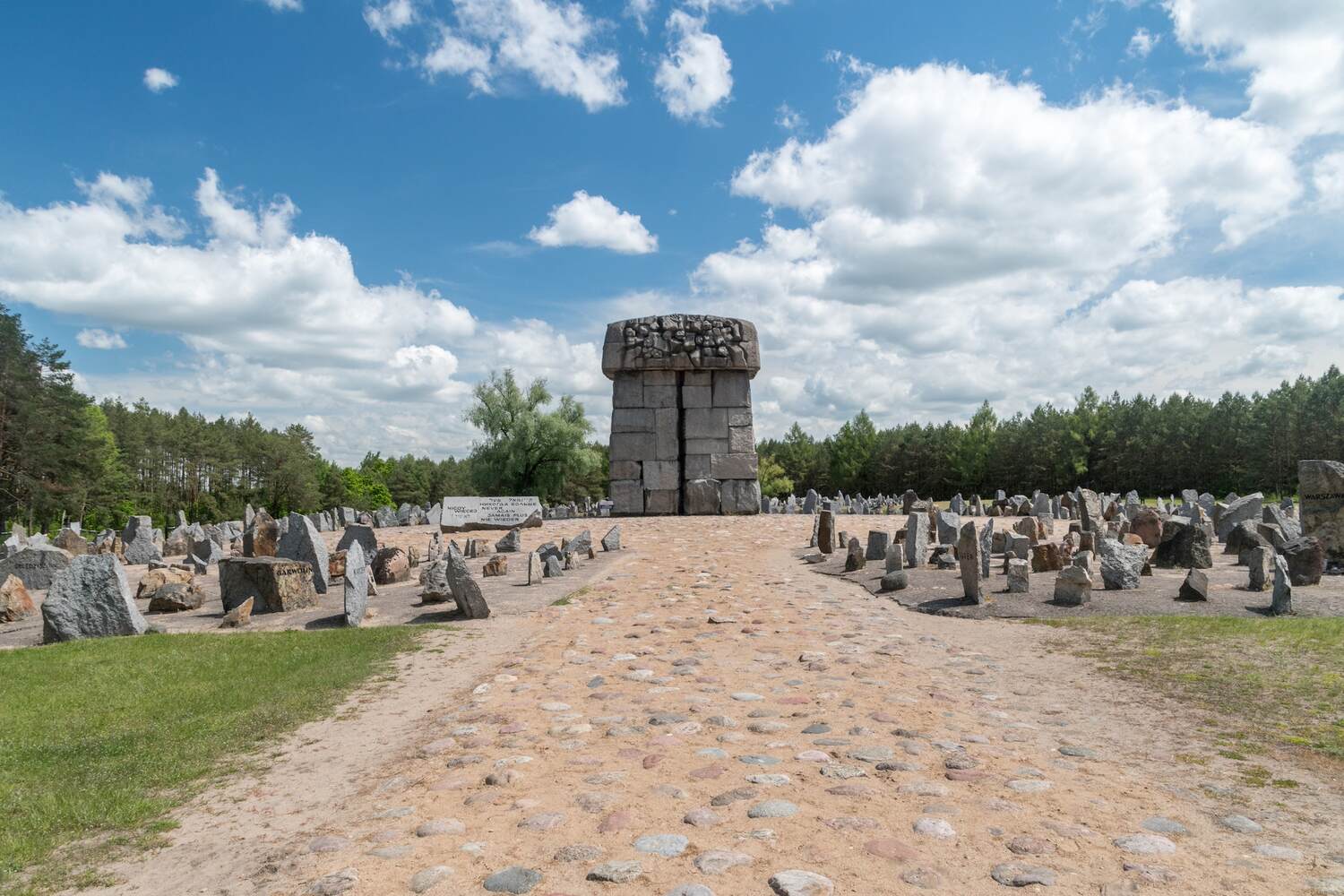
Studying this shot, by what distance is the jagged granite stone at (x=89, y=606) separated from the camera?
27.6ft

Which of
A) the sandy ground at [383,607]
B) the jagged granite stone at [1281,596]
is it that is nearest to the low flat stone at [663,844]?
the sandy ground at [383,607]

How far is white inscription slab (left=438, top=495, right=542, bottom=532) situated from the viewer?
1841 cm

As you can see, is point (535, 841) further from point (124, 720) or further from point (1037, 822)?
point (124, 720)

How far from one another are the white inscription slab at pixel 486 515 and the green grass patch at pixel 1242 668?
1256cm

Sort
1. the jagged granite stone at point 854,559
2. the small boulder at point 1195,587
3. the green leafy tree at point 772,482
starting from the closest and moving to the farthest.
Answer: the small boulder at point 1195,587 < the jagged granite stone at point 854,559 < the green leafy tree at point 772,482

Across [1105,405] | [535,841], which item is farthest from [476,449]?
[1105,405]

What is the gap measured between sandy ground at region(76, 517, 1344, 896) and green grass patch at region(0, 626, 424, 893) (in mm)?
316

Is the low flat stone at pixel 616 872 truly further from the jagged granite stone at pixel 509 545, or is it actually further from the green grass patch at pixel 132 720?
the jagged granite stone at pixel 509 545

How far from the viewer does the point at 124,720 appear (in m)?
5.69

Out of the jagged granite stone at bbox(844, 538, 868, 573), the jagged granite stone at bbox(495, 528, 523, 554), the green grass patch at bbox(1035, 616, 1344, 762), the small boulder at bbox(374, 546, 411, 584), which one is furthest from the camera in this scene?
the jagged granite stone at bbox(495, 528, 523, 554)

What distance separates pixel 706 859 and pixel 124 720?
473 centimetres

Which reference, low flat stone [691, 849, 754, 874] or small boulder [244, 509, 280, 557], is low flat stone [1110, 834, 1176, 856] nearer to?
low flat stone [691, 849, 754, 874]

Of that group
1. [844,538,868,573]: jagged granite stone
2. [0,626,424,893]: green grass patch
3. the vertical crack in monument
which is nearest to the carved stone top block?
the vertical crack in monument

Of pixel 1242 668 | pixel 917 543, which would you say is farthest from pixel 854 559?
pixel 1242 668
